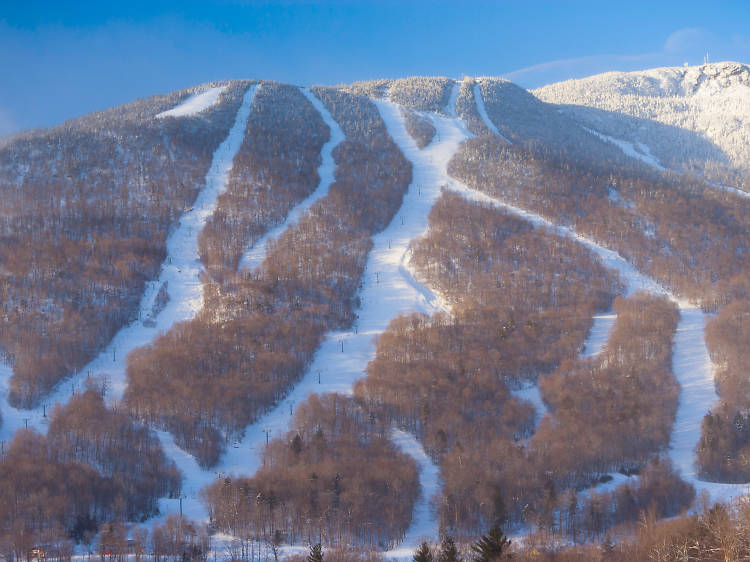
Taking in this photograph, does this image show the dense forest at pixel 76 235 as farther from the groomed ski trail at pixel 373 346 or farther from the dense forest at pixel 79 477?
the groomed ski trail at pixel 373 346

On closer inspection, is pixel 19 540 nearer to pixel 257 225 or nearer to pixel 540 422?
pixel 540 422

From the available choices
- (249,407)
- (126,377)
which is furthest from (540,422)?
(126,377)

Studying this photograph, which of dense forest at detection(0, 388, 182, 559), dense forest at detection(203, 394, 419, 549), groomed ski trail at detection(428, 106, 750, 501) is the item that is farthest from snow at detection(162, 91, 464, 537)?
groomed ski trail at detection(428, 106, 750, 501)

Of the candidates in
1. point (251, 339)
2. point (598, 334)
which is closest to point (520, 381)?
point (598, 334)

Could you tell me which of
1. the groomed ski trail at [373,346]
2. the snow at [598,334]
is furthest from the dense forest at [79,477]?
the snow at [598,334]

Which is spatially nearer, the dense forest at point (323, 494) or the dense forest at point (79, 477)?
the dense forest at point (79, 477)
